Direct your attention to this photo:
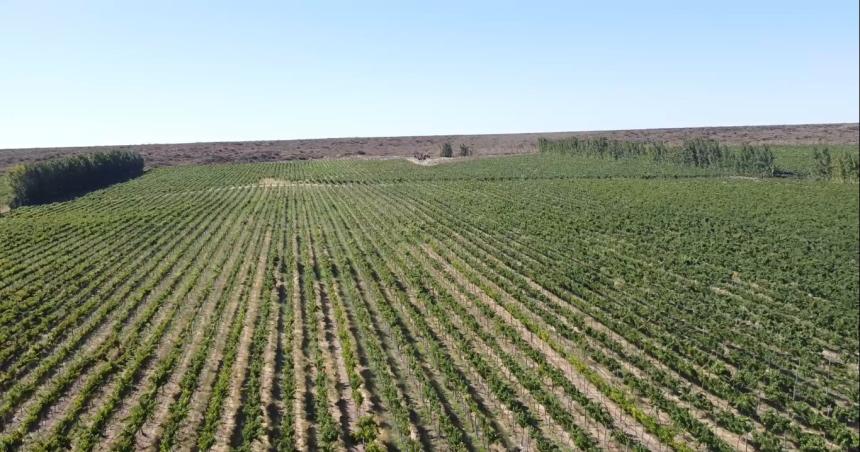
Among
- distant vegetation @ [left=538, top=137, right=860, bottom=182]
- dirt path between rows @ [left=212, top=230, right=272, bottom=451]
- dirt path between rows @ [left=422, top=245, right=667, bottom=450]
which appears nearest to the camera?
dirt path between rows @ [left=422, top=245, right=667, bottom=450]

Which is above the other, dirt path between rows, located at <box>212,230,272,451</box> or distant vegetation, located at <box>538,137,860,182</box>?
distant vegetation, located at <box>538,137,860,182</box>

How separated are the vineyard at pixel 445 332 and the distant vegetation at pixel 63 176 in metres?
27.2

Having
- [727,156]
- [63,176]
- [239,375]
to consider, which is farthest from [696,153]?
[63,176]

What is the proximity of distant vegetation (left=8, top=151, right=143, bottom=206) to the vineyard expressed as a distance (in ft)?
89.2

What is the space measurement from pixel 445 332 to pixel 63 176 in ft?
308

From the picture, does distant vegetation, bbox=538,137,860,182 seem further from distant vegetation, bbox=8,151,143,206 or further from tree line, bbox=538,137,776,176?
distant vegetation, bbox=8,151,143,206

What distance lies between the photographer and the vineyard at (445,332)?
65.1 feet

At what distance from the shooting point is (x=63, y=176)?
94.9 m

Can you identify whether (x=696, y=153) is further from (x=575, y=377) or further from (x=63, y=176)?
(x=63, y=176)

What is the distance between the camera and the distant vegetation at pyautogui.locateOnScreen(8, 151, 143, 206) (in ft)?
273

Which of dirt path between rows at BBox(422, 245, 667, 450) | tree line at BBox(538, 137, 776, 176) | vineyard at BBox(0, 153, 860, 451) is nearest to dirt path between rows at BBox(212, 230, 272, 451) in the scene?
vineyard at BBox(0, 153, 860, 451)

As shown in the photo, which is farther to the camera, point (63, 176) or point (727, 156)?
point (727, 156)

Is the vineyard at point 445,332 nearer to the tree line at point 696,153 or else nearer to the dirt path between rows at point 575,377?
the dirt path between rows at point 575,377

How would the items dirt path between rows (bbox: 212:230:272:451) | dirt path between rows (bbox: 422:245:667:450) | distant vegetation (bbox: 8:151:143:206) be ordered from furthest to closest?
distant vegetation (bbox: 8:151:143:206)
dirt path between rows (bbox: 212:230:272:451)
dirt path between rows (bbox: 422:245:667:450)
